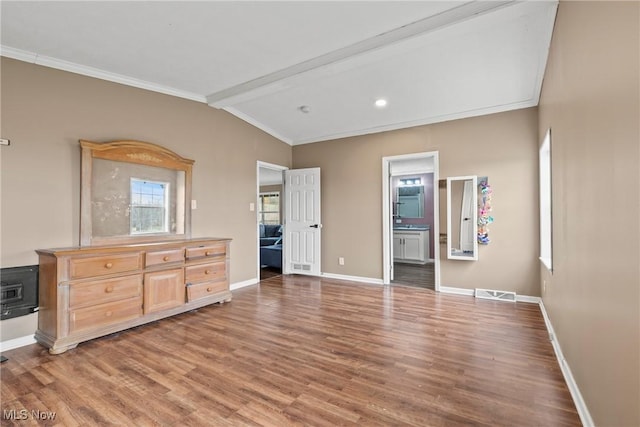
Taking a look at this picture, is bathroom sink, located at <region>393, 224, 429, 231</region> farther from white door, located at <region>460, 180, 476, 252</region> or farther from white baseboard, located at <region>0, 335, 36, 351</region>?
white baseboard, located at <region>0, 335, 36, 351</region>

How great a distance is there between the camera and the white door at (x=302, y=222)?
563 cm

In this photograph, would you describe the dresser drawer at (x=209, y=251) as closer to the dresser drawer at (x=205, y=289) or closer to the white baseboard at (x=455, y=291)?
the dresser drawer at (x=205, y=289)

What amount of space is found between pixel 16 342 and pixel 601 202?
172 inches

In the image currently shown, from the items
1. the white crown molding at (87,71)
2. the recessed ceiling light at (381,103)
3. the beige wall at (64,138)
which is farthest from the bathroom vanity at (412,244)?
the white crown molding at (87,71)

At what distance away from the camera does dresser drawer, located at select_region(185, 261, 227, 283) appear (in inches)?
143

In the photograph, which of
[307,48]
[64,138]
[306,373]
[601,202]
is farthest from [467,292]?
[64,138]

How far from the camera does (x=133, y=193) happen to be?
3.53m

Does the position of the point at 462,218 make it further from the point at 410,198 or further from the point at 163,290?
the point at 163,290

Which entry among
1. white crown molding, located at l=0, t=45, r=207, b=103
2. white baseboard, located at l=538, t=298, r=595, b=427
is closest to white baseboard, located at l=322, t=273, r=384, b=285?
white baseboard, located at l=538, t=298, r=595, b=427

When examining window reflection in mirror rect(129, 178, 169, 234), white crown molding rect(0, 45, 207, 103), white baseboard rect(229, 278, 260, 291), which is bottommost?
white baseboard rect(229, 278, 260, 291)

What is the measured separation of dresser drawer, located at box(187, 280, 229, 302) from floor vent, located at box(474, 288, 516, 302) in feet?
11.3

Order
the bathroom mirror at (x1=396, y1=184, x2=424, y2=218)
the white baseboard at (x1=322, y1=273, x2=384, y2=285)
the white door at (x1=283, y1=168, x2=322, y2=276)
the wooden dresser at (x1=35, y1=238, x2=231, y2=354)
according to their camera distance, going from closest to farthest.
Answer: the wooden dresser at (x1=35, y1=238, x2=231, y2=354), the white baseboard at (x1=322, y1=273, x2=384, y2=285), the white door at (x1=283, y1=168, x2=322, y2=276), the bathroom mirror at (x1=396, y1=184, x2=424, y2=218)

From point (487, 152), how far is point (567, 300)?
8.46ft

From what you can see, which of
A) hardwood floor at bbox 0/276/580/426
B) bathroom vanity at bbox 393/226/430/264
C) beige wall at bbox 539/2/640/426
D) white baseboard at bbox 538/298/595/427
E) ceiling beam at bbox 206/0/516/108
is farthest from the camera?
bathroom vanity at bbox 393/226/430/264
